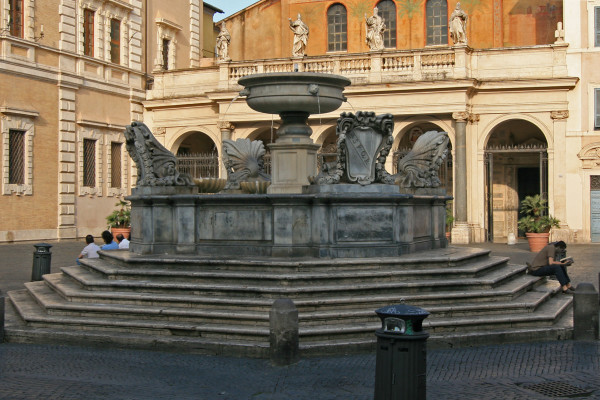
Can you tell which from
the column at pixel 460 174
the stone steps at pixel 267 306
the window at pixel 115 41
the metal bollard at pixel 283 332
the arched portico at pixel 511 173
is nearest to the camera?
the metal bollard at pixel 283 332

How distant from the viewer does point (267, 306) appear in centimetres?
924

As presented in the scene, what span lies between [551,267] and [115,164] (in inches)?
920

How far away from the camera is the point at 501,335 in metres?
9.22

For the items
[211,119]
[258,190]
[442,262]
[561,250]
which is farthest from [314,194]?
[211,119]

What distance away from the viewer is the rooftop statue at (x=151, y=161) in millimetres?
12062

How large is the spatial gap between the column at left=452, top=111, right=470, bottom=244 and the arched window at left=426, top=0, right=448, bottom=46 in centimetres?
707

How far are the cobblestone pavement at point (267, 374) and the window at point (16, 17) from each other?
2070 centimetres

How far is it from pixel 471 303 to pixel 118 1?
86.7 feet

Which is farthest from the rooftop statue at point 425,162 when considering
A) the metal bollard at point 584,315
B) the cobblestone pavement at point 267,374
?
the cobblestone pavement at point 267,374

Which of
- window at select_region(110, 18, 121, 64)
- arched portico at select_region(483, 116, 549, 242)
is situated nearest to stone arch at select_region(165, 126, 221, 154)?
window at select_region(110, 18, 121, 64)

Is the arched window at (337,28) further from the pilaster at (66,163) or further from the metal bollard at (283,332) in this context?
the metal bollard at (283,332)

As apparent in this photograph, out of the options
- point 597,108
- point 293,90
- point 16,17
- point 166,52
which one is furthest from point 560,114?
point 16,17

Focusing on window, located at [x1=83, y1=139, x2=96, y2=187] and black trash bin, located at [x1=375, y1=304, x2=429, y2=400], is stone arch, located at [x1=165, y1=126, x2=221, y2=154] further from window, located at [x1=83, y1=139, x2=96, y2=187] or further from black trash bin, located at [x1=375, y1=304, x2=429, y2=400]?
black trash bin, located at [x1=375, y1=304, x2=429, y2=400]

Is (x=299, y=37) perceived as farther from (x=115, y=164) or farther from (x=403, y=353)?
(x=403, y=353)
